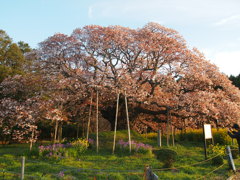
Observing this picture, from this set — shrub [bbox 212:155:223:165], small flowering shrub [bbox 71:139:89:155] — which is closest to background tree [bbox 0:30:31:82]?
small flowering shrub [bbox 71:139:89:155]

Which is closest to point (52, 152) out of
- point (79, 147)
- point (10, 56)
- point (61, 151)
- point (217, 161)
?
point (61, 151)

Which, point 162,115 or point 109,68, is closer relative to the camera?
point 109,68

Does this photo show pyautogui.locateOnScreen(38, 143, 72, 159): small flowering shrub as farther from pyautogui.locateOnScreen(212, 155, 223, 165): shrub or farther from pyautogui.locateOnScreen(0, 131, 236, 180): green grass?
pyautogui.locateOnScreen(212, 155, 223, 165): shrub

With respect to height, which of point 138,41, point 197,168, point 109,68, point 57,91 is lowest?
point 197,168

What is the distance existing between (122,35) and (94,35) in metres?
2.19

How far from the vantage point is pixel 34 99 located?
14625mm

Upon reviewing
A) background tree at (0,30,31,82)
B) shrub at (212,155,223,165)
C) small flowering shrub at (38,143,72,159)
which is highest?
background tree at (0,30,31,82)

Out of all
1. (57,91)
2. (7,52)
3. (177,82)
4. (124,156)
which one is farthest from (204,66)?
(7,52)

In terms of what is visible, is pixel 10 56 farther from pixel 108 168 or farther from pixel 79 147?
pixel 108 168

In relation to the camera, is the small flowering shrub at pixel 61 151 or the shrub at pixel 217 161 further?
the small flowering shrub at pixel 61 151

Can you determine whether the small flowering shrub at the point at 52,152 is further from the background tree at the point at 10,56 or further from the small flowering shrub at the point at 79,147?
the background tree at the point at 10,56

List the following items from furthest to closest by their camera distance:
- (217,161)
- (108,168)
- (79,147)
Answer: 1. (79,147)
2. (217,161)
3. (108,168)

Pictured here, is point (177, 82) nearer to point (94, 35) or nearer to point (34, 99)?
point (94, 35)

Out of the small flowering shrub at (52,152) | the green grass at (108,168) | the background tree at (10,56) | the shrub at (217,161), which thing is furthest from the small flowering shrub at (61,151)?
the background tree at (10,56)
